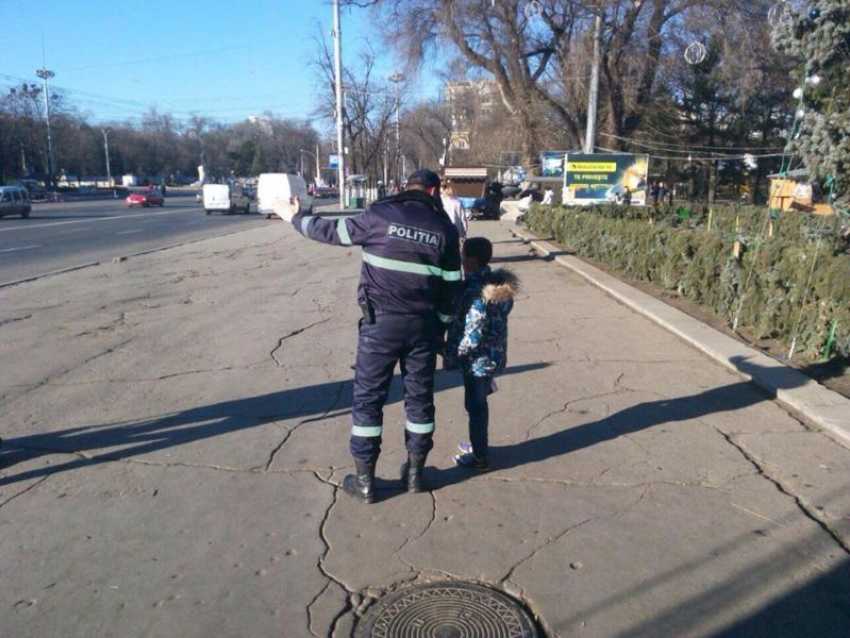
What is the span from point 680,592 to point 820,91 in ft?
33.5

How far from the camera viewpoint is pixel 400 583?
3145mm

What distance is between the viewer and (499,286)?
13.2ft

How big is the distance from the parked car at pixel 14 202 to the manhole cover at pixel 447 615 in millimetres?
38660

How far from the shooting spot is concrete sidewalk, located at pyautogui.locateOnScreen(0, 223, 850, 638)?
2.97 meters

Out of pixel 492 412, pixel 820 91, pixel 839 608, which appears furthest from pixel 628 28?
pixel 839 608

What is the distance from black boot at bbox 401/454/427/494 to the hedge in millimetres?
4498

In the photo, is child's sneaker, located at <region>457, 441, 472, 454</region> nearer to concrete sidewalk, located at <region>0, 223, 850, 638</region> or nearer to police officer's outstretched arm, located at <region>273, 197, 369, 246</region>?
concrete sidewalk, located at <region>0, 223, 850, 638</region>

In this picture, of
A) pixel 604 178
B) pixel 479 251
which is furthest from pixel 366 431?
pixel 604 178

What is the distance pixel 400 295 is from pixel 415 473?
3.48ft

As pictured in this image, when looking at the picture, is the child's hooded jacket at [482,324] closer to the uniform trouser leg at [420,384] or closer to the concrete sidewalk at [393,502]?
the uniform trouser leg at [420,384]

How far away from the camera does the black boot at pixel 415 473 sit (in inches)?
156

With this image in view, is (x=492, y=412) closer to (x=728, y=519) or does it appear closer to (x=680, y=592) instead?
(x=728, y=519)

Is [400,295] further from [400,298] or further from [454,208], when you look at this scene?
[454,208]

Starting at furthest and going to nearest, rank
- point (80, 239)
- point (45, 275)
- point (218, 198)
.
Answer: point (218, 198), point (80, 239), point (45, 275)
